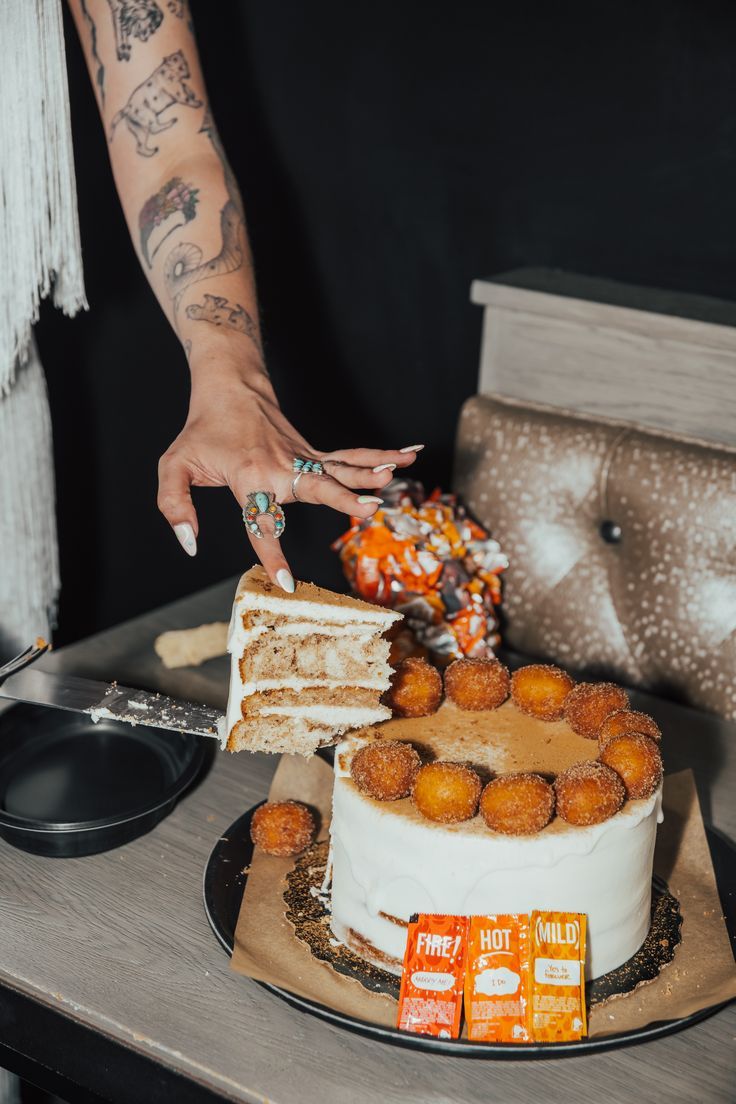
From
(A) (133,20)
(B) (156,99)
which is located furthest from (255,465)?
(A) (133,20)

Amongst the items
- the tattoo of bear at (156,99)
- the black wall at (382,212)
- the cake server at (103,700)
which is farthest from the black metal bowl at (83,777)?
the black wall at (382,212)

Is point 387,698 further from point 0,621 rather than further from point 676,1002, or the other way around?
point 0,621

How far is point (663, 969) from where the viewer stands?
1267 mm

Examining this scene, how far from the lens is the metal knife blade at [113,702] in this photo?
1406mm

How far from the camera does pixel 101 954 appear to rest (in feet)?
4.11

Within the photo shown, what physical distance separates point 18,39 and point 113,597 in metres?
1.97

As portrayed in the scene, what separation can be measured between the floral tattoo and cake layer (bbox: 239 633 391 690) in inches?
28.8

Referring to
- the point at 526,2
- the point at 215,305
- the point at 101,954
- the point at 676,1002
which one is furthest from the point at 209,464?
the point at 526,2

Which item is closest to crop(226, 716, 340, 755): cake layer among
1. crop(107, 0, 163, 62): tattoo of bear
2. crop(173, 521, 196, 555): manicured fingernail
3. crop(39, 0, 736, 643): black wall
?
crop(173, 521, 196, 555): manicured fingernail

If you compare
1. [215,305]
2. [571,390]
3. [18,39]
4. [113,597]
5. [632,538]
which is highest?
[18,39]

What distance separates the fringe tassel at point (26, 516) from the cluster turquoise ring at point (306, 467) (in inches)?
32.1

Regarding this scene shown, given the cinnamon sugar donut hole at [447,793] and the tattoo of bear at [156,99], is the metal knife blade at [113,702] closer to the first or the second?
the cinnamon sugar donut hole at [447,793]

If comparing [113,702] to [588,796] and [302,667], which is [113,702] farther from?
[588,796]

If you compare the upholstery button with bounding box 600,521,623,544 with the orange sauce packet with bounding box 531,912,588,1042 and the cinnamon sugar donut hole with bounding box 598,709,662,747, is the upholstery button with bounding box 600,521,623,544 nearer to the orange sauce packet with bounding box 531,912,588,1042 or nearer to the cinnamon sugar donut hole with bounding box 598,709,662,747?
the cinnamon sugar donut hole with bounding box 598,709,662,747
